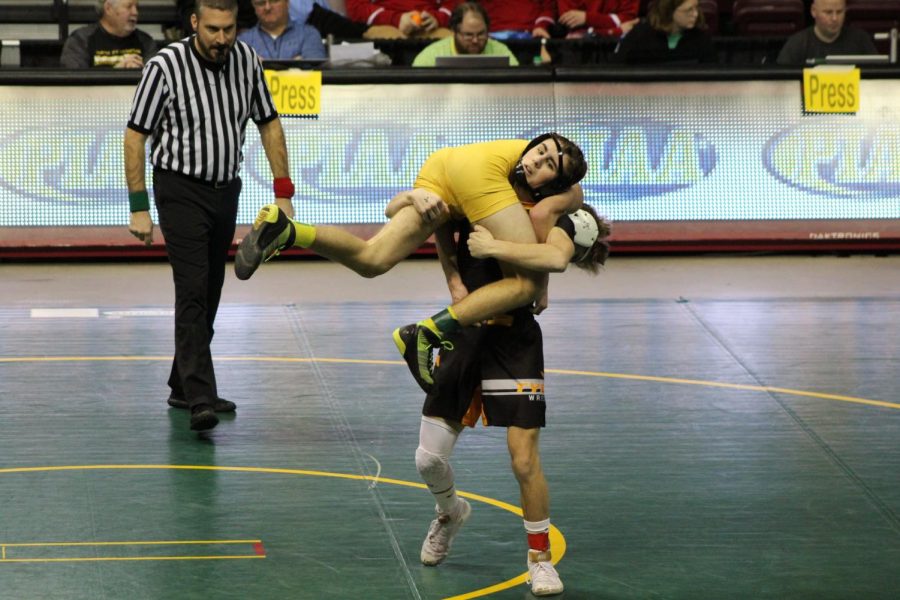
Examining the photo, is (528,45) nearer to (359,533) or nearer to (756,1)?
(756,1)

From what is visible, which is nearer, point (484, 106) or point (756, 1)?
point (484, 106)

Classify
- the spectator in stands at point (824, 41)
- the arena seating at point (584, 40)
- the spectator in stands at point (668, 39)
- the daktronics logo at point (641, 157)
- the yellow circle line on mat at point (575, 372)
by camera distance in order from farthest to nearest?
the arena seating at point (584, 40) → the spectator in stands at point (824, 41) → the spectator in stands at point (668, 39) → the daktronics logo at point (641, 157) → the yellow circle line on mat at point (575, 372)

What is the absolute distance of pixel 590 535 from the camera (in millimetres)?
6012

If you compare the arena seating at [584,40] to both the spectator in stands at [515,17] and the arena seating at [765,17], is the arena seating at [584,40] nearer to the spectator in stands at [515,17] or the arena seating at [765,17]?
the arena seating at [765,17]

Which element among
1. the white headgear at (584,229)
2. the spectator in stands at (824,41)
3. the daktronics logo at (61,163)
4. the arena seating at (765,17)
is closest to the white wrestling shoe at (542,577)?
the white headgear at (584,229)

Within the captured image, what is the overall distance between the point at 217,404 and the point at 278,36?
5.90 meters

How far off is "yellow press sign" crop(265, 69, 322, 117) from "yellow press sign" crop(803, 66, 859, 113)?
12.6ft

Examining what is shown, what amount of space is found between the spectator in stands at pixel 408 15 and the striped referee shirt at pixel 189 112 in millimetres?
6038

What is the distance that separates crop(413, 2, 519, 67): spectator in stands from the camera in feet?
41.2

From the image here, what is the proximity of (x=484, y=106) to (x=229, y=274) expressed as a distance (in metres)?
2.37

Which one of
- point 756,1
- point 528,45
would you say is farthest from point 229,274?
point 756,1

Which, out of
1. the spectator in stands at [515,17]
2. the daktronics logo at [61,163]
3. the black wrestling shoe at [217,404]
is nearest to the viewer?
the black wrestling shoe at [217,404]

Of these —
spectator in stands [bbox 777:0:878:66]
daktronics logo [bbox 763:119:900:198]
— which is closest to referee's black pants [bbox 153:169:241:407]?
daktronics logo [bbox 763:119:900:198]

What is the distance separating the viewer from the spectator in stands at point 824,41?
13.0m
